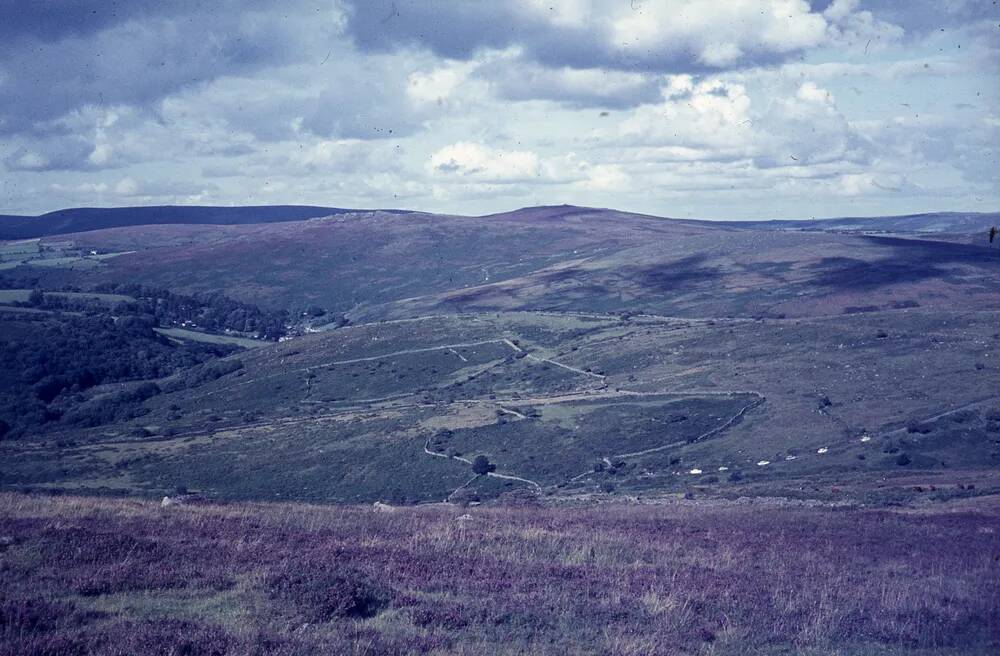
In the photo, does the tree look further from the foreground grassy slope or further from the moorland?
the foreground grassy slope

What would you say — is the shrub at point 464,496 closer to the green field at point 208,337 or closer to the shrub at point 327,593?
the shrub at point 327,593

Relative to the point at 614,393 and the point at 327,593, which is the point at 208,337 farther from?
the point at 327,593

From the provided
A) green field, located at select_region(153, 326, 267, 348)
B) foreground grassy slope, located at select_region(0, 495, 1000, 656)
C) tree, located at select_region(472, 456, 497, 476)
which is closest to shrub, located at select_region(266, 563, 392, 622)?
foreground grassy slope, located at select_region(0, 495, 1000, 656)

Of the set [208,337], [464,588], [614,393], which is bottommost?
[208,337]

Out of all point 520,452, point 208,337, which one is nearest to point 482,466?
point 520,452

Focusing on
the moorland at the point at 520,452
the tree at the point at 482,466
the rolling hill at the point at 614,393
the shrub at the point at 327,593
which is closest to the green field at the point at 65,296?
the moorland at the point at 520,452

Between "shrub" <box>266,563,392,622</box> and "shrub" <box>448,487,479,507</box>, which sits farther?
"shrub" <box>448,487,479,507</box>

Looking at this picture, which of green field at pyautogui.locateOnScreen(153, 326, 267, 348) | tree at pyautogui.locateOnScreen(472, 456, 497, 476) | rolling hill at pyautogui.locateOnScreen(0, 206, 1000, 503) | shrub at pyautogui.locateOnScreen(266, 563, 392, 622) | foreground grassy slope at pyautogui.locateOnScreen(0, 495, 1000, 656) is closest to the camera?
foreground grassy slope at pyautogui.locateOnScreen(0, 495, 1000, 656)
